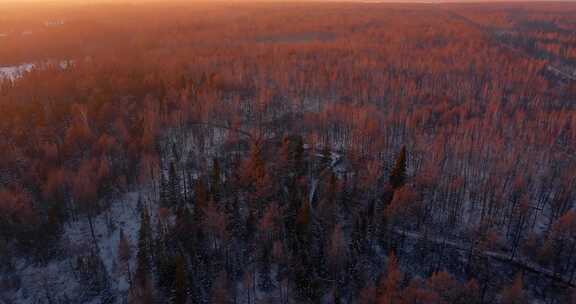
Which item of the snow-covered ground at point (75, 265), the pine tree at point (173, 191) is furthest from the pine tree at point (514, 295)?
the snow-covered ground at point (75, 265)

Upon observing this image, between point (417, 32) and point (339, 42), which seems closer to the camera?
point (339, 42)

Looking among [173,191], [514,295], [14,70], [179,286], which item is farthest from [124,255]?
[14,70]

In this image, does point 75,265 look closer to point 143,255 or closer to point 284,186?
point 143,255

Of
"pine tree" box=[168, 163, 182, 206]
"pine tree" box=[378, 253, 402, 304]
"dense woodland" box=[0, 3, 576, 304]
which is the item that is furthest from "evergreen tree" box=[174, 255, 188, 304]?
"pine tree" box=[378, 253, 402, 304]

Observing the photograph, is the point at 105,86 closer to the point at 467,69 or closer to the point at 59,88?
Result: the point at 59,88

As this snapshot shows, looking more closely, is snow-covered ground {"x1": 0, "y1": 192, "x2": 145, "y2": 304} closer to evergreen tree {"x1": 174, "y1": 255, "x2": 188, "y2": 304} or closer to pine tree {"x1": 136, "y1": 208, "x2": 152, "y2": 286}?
pine tree {"x1": 136, "y1": 208, "x2": 152, "y2": 286}

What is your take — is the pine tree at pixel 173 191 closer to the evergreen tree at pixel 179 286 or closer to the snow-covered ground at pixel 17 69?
the evergreen tree at pixel 179 286

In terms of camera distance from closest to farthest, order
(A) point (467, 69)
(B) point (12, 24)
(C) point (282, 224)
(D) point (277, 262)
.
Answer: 1. (D) point (277, 262)
2. (C) point (282, 224)
3. (A) point (467, 69)
4. (B) point (12, 24)

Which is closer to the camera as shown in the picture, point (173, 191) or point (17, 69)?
point (173, 191)

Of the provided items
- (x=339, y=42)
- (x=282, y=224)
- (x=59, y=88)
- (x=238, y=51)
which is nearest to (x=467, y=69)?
(x=339, y=42)
